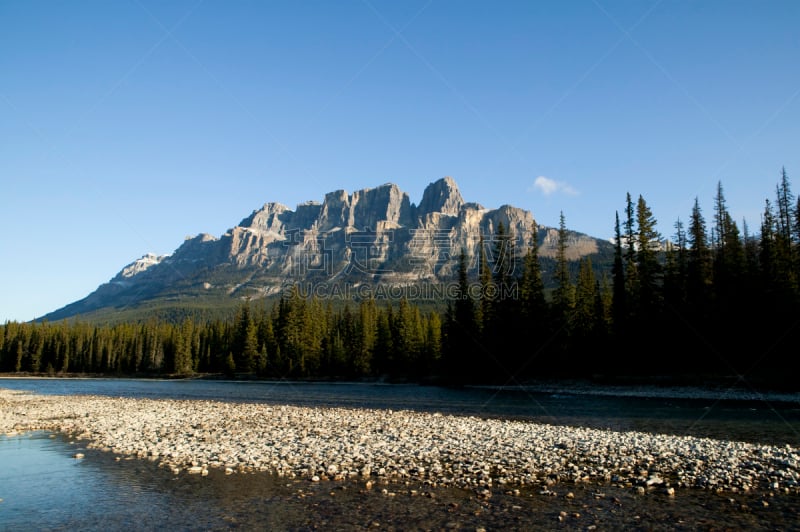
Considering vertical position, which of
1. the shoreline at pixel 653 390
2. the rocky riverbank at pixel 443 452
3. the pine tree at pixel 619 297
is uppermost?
the pine tree at pixel 619 297

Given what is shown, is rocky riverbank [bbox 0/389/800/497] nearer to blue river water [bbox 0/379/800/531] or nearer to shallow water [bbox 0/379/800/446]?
blue river water [bbox 0/379/800/531]

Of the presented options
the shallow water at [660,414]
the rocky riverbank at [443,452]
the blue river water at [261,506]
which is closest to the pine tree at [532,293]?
the shallow water at [660,414]

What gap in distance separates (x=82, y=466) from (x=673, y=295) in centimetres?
5706

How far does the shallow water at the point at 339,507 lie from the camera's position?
1162 cm

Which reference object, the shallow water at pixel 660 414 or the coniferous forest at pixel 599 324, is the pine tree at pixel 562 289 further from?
the shallow water at pixel 660 414

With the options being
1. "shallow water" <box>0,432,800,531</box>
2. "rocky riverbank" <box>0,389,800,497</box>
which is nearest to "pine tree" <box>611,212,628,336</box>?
"rocky riverbank" <box>0,389,800,497</box>

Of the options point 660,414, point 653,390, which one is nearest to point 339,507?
point 660,414

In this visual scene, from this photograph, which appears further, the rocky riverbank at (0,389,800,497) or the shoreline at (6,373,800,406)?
the shoreline at (6,373,800,406)

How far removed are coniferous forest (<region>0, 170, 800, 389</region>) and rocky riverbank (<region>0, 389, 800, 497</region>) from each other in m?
33.7

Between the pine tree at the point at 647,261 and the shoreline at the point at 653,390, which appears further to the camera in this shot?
the pine tree at the point at 647,261

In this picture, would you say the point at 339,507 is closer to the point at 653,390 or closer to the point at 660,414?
the point at 660,414

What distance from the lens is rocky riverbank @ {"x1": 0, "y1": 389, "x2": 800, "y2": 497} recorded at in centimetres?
1534

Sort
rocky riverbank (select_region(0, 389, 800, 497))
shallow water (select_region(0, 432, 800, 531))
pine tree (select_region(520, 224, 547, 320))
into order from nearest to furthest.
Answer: shallow water (select_region(0, 432, 800, 531))
rocky riverbank (select_region(0, 389, 800, 497))
pine tree (select_region(520, 224, 547, 320))

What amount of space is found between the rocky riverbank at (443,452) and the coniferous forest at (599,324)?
33703 mm
